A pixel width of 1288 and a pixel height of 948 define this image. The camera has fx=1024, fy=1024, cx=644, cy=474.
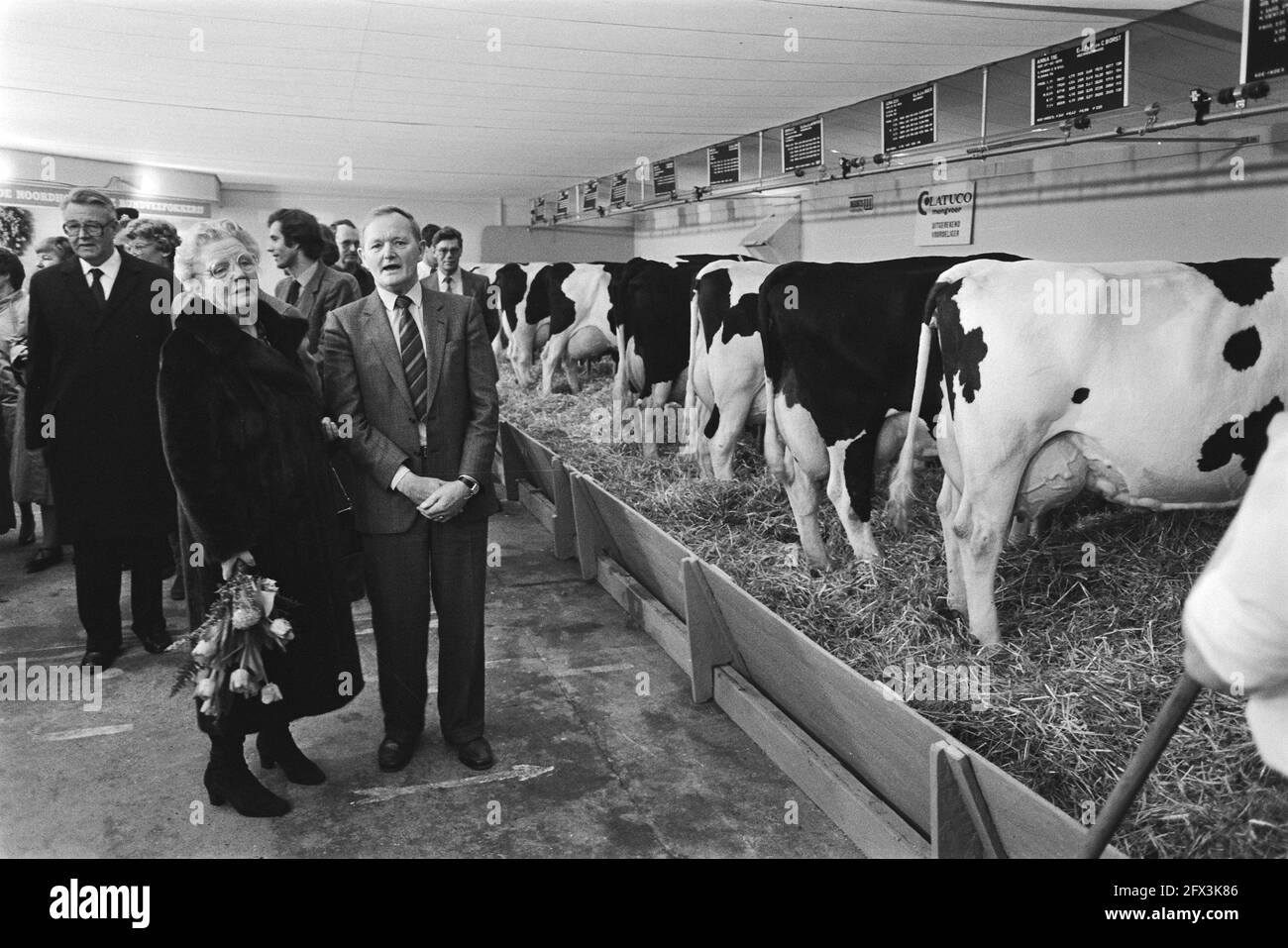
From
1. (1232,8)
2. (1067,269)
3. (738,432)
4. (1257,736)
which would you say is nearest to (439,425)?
(1067,269)

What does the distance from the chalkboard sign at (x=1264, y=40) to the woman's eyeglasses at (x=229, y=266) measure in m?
3.77

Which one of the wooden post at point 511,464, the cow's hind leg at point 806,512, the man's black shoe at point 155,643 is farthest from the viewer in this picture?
the wooden post at point 511,464

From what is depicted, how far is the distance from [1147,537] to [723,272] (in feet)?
9.79

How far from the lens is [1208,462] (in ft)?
11.2

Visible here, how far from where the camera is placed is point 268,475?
289 centimetres

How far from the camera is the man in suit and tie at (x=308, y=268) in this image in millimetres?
4625

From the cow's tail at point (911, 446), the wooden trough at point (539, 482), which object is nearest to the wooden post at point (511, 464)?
the wooden trough at point (539, 482)

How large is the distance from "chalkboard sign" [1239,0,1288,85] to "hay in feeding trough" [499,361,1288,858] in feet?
5.70

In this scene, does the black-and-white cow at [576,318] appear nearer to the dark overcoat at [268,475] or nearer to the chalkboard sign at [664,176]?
the chalkboard sign at [664,176]

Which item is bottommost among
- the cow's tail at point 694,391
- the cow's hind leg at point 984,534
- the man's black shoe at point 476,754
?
the man's black shoe at point 476,754

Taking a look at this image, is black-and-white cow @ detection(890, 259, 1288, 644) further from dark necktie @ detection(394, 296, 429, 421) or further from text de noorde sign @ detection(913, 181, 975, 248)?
text de noorde sign @ detection(913, 181, 975, 248)

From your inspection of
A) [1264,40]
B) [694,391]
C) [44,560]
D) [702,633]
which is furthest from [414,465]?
[44,560]

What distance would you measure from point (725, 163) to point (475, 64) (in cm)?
399

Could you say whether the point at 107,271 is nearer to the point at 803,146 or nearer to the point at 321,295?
the point at 321,295
